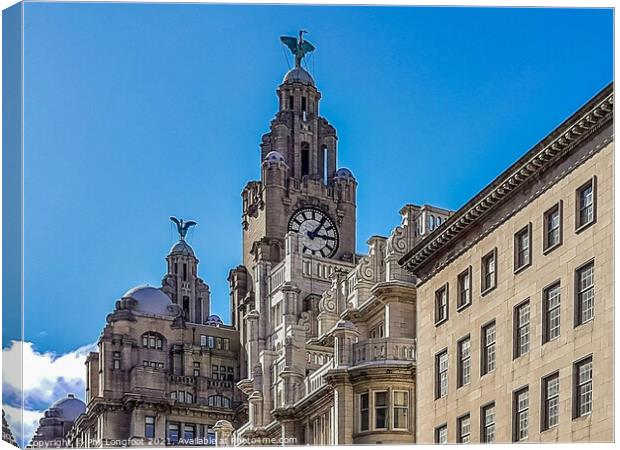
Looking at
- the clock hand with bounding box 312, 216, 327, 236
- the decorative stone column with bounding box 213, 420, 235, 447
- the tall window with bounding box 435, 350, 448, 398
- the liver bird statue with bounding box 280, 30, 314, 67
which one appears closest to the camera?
the liver bird statue with bounding box 280, 30, 314, 67

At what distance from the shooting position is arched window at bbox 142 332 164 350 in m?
43.5

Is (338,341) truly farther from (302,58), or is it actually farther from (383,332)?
(302,58)

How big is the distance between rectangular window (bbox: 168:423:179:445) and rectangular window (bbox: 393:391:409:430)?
179 inches

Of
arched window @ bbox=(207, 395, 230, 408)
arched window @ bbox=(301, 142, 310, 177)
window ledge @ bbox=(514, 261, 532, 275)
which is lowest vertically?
arched window @ bbox=(207, 395, 230, 408)

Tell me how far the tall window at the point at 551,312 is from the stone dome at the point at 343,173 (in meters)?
5.48

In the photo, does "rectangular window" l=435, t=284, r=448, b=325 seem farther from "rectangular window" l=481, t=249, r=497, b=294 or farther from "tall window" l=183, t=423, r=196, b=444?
"tall window" l=183, t=423, r=196, b=444

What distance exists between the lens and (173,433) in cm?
4034

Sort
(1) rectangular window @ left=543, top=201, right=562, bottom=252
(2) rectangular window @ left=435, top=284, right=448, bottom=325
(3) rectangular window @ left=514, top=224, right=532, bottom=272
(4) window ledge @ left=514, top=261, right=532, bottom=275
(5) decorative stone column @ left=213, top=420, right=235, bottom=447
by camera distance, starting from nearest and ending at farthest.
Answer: (1) rectangular window @ left=543, top=201, right=562, bottom=252 < (4) window ledge @ left=514, top=261, right=532, bottom=275 < (3) rectangular window @ left=514, top=224, right=532, bottom=272 < (5) decorative stone column @ left=213, top=420, right=235, bottom=447 < (2) rectangular window @ left=435, top=284, right=448, bottom=325

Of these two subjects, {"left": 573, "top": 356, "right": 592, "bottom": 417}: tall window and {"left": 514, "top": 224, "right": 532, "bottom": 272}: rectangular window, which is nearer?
{"left": 573, "top": 356, "right": 592, "bottom": 417}: tall window

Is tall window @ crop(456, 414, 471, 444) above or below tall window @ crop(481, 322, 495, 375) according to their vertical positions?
below

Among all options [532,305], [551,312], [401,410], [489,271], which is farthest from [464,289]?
[551,312]

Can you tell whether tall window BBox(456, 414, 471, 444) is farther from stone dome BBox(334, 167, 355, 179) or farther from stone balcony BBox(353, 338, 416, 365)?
stone dome BBox(334, 167, 355, 179)

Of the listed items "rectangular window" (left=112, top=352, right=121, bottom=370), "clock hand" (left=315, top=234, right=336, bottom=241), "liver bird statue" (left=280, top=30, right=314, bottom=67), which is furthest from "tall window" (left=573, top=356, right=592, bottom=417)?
"rectangular window" (left=112, top=352, right=121, bottom=370)

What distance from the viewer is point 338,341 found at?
42.8 metres
